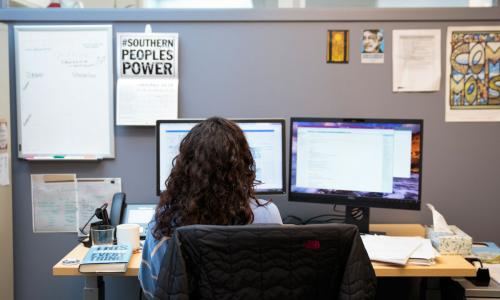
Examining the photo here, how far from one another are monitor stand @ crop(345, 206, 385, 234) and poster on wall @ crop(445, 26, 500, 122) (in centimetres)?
68

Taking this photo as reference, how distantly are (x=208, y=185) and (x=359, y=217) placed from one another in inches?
35.6

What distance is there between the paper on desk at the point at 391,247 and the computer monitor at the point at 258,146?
1.48 feet

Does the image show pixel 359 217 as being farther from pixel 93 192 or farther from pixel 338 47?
pixel 93 192

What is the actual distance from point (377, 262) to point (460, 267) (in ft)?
0.89

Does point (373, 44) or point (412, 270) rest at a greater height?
point (373, 44)

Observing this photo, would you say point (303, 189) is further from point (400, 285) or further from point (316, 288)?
point (316, 288)

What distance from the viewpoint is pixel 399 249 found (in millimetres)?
1630

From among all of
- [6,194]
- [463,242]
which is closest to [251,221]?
[463,242]

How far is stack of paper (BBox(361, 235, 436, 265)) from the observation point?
1.56 meters

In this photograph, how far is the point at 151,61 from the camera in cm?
208

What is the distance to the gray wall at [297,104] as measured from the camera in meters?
2.11

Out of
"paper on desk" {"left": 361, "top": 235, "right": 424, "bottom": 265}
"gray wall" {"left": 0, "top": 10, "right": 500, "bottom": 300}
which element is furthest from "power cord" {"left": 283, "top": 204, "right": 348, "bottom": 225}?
"paper on desk" {"left": 361, "top": 235, "right": 424, "bottom": 265}

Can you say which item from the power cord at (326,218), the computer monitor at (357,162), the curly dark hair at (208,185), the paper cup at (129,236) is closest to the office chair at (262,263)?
the curly dark hair at (208,185)

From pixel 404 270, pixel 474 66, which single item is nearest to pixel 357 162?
pixel 404 270
